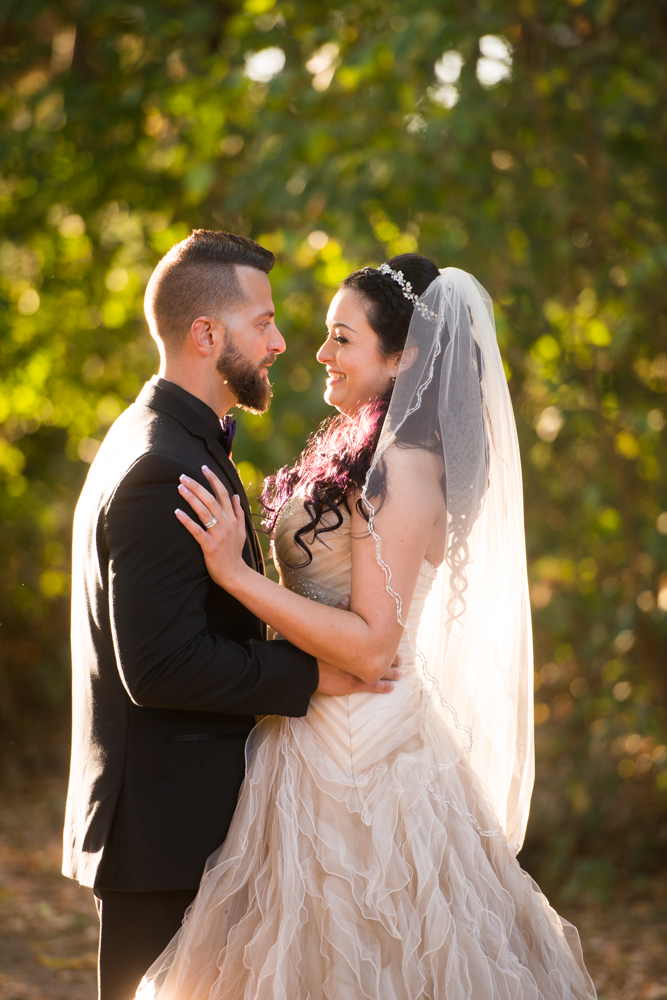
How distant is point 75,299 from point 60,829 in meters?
4.09

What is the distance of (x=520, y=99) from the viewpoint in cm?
493

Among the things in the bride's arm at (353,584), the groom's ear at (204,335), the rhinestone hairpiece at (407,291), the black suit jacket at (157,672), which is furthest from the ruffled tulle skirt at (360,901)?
the rhinestone hairpiece at (407,291)

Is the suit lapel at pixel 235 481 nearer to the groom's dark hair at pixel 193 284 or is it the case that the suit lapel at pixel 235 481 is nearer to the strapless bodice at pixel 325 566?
the strapless bodice at pixel 325 566

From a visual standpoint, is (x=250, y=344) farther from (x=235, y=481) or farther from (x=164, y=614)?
(x=164, y=614)

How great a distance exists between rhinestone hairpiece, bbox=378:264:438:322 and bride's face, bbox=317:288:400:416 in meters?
0.11

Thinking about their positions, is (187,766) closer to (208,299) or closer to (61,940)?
(208,299)

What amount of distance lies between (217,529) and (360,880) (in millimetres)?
876

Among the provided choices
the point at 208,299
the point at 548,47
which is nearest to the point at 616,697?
the point at 548,47

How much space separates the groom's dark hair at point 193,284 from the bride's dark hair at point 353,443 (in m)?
0.37

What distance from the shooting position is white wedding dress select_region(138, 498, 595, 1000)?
199cm

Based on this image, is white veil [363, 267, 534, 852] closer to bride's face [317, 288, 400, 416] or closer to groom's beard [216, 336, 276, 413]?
bride's face [317, 288, 400, 416]

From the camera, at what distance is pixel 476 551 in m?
2.41

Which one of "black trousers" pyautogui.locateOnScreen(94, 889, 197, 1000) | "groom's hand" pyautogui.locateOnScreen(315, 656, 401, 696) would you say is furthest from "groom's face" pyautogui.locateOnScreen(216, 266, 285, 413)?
"black trousers" pyautogui.locateOnScreen(94, 889, 197, 1000)

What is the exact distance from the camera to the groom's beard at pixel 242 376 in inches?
91.5
